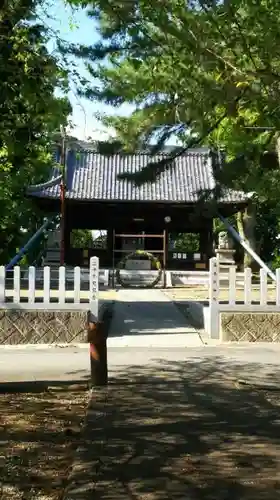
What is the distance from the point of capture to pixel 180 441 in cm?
516

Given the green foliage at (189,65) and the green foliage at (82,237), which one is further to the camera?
the green foliage at (82,237)

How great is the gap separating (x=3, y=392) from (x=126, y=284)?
1737 cm

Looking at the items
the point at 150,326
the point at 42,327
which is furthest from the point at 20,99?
the point at 150,326

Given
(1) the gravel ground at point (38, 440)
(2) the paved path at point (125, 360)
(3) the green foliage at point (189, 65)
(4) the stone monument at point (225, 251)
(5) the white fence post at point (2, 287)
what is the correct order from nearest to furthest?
1. (1) the gravel ground at point (38, 440)
2. (3) the green foliage at point (189, 65)
3. (2) the paved path at point (125, 360)
4. (5) the white fence post at point (2, 287)
5. (4) the stone monument at point (225, 251)

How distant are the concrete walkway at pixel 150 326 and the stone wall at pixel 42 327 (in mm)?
677

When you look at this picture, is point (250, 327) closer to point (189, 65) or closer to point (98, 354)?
point (98, 354)

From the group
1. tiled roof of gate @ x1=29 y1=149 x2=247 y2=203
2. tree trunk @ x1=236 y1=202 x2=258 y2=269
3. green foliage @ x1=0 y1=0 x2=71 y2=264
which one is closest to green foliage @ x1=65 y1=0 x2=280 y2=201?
green foliage @ x1=0 y1=0 x2=71 y2=264

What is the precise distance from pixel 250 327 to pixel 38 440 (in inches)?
270

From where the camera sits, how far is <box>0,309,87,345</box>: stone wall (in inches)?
447

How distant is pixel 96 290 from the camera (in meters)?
11.4

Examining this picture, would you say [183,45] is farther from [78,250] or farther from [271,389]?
[78,250]

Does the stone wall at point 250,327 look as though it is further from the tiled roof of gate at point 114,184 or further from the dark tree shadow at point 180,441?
the tiled roof of gate at point 114,184

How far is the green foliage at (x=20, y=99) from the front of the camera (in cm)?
498

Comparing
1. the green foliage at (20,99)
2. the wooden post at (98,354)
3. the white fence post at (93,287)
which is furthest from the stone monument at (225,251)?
the green foliage at (20,99)
